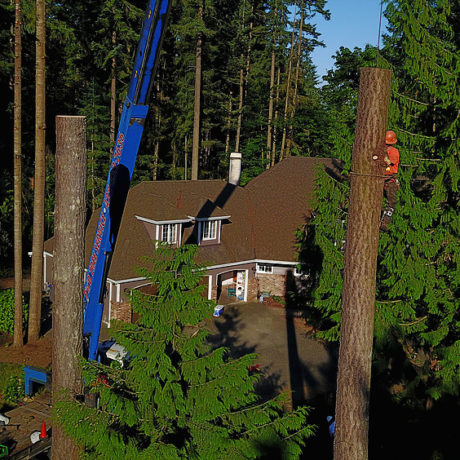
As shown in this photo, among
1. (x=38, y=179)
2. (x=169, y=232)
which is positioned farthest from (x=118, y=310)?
(x=38, y=179)

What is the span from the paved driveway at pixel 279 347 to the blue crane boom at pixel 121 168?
25.6 ft

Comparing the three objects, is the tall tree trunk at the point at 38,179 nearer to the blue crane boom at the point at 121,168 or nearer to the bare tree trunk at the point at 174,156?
the blue crane boom at the point at 121,168

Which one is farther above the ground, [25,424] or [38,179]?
[38,179]

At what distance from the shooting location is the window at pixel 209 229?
91.3ft

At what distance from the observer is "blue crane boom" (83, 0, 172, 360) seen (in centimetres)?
1116

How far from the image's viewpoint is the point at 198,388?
785 cm

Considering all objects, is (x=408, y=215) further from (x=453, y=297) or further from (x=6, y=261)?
(x=6, y=261)

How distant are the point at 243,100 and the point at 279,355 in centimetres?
3555

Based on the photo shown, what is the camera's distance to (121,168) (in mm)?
11609

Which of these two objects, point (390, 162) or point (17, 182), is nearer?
point (390, 162)

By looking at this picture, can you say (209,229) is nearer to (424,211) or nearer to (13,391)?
(13,391)

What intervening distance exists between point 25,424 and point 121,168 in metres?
8.20

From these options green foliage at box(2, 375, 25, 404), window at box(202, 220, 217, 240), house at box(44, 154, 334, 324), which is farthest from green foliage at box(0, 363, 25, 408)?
window at box(202, 220, 217, 240)

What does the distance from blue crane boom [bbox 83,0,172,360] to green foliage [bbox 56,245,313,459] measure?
3669 millimetres
